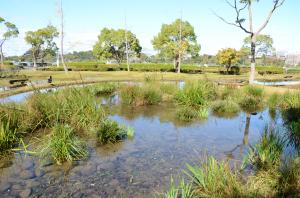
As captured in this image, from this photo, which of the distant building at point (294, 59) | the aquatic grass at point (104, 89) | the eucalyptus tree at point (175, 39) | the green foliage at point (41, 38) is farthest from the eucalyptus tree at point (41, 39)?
the distant building at point (294, 59)

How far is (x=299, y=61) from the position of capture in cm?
11025

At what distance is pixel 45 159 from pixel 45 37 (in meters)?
56.6

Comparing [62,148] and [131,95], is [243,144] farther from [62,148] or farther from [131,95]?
[131,95]

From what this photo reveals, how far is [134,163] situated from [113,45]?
6355cm

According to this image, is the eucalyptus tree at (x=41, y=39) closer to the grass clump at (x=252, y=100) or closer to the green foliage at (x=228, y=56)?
the green foliage at (x=228, y=56)

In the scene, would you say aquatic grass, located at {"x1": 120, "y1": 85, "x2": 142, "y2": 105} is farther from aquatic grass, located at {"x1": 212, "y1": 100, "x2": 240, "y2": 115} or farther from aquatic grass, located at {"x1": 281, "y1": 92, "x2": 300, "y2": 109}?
aquatic grass, located at {"x1": 281, "y1": 92, "x2": 300, "y2": 109}

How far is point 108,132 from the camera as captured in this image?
8156 mm

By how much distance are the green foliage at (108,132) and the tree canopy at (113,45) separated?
58922 mm

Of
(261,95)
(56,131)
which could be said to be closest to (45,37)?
(261,95)

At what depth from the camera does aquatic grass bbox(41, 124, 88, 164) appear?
651cm

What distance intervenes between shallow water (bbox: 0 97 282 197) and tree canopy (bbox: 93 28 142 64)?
188ft

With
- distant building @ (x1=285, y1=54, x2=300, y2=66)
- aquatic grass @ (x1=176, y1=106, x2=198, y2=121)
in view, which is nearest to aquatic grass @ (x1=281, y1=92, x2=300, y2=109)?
aquatic grass @ (x1=176, y1=106, x2=198, y2=121)

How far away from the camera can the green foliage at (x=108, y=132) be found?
812 centimetres

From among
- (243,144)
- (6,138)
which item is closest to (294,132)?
(243,144)
